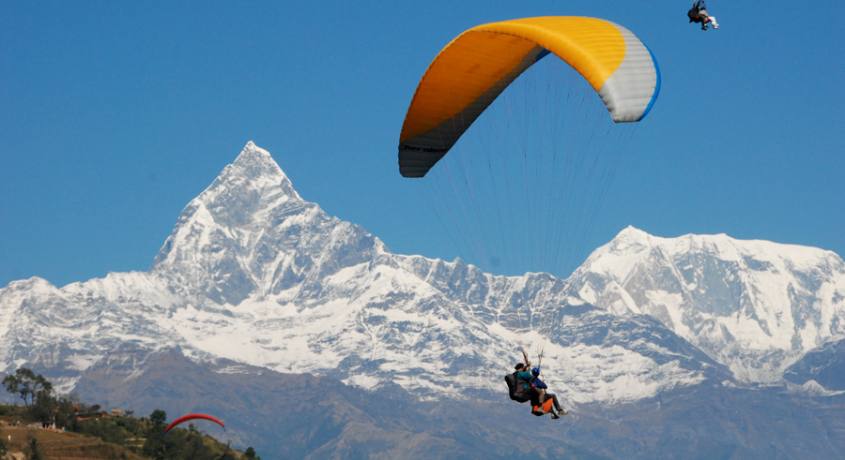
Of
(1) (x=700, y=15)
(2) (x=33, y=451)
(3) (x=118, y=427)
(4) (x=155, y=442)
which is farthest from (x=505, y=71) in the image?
(3) (x=118, y=427)

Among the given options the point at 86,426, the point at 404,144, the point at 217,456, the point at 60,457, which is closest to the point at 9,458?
the point at 60,457

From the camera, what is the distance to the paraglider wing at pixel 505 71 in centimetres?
4653

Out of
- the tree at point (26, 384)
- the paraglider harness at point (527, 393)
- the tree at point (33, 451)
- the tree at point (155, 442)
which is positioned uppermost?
the tree at point (26, 384)

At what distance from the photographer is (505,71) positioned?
183 feet

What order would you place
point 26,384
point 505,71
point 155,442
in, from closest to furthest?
point 505,71, point 155,442, point 26,384

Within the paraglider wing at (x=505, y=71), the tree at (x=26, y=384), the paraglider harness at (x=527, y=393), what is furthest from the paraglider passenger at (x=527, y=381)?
the tree at (x=26, y=384)

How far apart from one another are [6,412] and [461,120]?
121079 millimetres

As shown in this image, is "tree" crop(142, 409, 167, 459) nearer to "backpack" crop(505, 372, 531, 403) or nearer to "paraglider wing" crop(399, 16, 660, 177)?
"paraglider wing" crop(399, 16, 660, 177)

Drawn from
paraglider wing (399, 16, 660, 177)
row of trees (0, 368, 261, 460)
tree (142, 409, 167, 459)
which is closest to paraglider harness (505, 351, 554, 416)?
paraglider wing (399, 16, 660, 177)

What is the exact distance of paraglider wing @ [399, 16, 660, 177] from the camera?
153 ft

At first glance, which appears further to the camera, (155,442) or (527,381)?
(155,442)

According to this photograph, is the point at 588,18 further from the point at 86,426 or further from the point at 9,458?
the point at 86,426

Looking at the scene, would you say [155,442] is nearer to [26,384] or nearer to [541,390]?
[26,384]

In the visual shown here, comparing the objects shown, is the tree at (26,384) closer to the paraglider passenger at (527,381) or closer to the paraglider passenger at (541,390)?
the paraglider passenger at (527,381)
